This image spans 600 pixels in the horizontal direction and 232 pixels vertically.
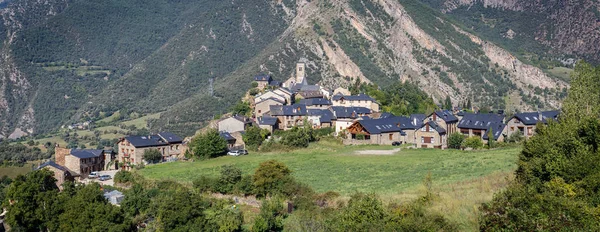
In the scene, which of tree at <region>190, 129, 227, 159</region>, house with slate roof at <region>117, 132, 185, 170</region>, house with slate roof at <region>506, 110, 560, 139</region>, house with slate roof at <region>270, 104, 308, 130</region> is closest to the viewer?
tree at <region>190, 129, 227, 159</region>

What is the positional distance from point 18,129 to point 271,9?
238ft

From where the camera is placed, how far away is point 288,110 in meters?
78.0

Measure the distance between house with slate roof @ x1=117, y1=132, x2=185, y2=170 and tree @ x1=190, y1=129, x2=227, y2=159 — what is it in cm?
510

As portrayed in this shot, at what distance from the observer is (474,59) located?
518 feet

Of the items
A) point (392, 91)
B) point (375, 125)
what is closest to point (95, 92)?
point (392, 91)

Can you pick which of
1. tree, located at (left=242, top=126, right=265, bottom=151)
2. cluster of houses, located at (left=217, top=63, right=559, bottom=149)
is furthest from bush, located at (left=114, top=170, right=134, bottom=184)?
tree, located at (left=242, top=126, right=265, bottom=151)

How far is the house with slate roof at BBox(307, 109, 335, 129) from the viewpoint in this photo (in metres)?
76.4

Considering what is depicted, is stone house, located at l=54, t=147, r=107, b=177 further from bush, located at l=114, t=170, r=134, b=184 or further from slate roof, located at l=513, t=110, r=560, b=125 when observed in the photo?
slate roof, located at l=513, t=110, r=560, b=125

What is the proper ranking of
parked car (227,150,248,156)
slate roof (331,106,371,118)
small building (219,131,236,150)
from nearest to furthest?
parked car (227,150,248,156), small building (219,131,236,150), slate roof (331,106,371,118)

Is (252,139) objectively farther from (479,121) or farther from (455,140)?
(479,121)

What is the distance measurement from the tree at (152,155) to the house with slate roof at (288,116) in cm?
1460

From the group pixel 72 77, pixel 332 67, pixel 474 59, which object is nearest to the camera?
pixel 332 67

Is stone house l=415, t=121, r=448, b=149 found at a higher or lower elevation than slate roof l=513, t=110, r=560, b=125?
lower

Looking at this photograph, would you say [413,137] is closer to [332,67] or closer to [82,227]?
[82,227]
